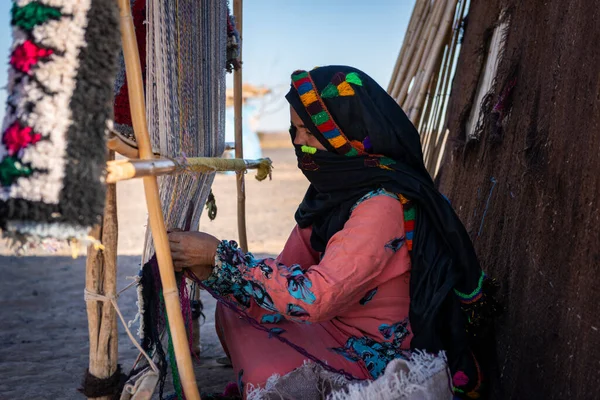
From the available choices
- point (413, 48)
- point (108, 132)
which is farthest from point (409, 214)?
point (413, 48)

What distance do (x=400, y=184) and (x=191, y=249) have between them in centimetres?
69

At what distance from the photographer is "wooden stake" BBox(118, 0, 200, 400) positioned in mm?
1681

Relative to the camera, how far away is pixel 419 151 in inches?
87.4

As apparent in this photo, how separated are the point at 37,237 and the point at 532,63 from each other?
7.08 ft

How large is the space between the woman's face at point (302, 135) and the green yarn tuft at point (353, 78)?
21cm

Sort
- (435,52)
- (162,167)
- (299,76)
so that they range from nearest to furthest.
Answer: (162,167) < (299,76) < (435,52)

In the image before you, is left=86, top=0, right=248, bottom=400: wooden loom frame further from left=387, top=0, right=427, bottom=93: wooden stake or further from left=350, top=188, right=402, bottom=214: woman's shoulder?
left=387, top=0, right=427, bottom=93: wooden stake

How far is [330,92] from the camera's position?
2129 mm

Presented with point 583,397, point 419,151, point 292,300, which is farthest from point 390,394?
point 419,151

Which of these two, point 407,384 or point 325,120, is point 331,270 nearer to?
point 407,384

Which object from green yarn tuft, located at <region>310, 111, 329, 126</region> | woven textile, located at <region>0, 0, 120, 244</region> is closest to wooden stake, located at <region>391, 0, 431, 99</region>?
green yarn tuft, located at <region>310, 111, 329, 126</region>

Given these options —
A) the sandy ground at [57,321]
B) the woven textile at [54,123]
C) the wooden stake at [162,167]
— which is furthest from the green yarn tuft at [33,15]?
the sandy ground at [57,321]

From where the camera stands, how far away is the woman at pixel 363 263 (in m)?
1.97

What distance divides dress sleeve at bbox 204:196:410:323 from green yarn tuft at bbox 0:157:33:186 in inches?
33.4
